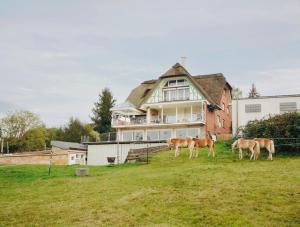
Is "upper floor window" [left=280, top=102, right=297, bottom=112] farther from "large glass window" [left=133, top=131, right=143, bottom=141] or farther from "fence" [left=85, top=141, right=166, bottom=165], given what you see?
"large glass window" [left=133, top=131, right=143, bottom=141]

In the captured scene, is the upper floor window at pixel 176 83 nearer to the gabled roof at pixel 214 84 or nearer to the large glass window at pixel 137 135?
the gabled roof at pixel 214 84

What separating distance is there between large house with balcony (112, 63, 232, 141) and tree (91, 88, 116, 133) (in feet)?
47.3

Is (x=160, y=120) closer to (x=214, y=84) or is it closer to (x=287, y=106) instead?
(x=214, y=84)

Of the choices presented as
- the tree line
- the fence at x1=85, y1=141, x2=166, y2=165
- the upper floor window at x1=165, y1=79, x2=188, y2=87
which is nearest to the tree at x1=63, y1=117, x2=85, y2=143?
the tree line

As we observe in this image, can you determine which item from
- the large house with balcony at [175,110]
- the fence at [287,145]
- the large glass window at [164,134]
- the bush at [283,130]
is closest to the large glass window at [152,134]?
the large house with balcony at [175,110]

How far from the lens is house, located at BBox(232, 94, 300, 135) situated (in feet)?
121

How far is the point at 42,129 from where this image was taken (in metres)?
72.6

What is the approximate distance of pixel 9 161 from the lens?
46.8m

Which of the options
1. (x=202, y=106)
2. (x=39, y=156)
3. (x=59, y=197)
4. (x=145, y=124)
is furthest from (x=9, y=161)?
(x=59, y=197)

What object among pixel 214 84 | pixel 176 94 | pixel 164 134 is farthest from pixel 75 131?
pixel 214 84

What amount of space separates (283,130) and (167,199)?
14026 mm

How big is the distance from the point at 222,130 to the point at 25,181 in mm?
36937

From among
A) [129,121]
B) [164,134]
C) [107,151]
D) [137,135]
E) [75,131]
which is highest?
[129,121]

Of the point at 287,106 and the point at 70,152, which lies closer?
the point at 287,106
